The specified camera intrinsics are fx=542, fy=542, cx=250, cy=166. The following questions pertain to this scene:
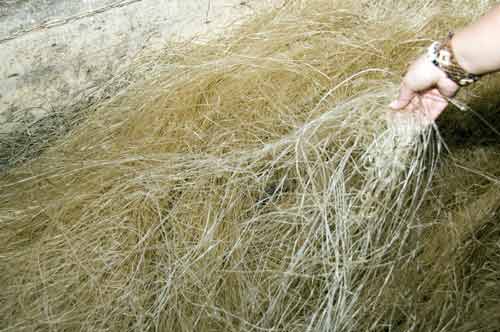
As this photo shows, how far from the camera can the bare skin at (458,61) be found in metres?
1.31

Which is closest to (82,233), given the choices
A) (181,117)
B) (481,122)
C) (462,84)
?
(181,117)

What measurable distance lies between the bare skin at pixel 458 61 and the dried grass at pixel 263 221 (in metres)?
0.07

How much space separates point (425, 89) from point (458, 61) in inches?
5.7

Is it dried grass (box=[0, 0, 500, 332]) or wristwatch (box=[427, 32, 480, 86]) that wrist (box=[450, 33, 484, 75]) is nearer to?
wristwatch (box=[427, 32, 480, 86])

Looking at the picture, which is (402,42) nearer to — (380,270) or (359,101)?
(359,101)

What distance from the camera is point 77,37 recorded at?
3.21 m

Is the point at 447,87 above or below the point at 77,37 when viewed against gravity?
above

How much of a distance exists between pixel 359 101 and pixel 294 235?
1.70ft

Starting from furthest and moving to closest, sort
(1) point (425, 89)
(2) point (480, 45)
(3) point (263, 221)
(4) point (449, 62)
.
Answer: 1. (3) point (263, 221)
2. (1) point (425, 89)
3. (4) point (449, 62)
4. (2) point (480, 45)

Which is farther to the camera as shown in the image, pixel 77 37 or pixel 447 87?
pixel 77 37

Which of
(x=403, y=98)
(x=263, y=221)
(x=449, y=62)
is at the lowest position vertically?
(x=263, y=221)

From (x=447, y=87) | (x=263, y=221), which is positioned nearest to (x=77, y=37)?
(x=263, y=221)

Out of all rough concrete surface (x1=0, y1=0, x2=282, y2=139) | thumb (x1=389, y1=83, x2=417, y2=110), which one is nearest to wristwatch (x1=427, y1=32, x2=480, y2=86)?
thumb (x1=389, y1=83, x2=417, y2=110)

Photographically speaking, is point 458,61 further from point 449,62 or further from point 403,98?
point 403,98
